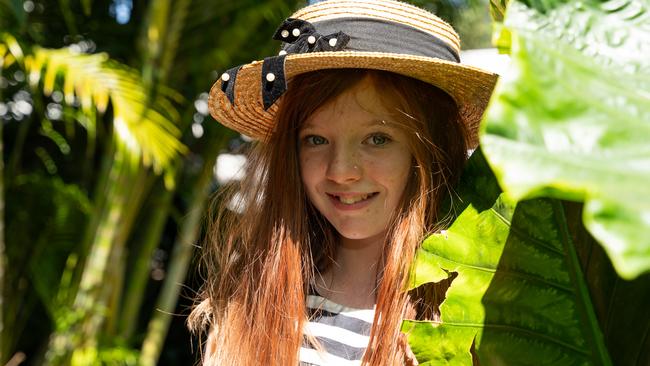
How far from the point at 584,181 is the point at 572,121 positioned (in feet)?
0.24

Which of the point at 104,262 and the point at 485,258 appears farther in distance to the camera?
the point at 104,262

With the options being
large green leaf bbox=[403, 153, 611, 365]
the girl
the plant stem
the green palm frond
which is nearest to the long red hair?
the girl

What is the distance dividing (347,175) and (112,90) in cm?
180

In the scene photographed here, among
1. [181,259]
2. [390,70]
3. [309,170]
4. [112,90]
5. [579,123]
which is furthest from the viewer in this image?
[181,259]

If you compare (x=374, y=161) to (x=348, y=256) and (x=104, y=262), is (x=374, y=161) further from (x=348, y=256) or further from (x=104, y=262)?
(x=104, y=262)

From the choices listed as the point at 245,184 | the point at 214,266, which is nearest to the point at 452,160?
the point at 245,184

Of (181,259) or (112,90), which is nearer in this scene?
(112,90)

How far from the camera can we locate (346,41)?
123 centimetres

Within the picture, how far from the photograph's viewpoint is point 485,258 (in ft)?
2.68

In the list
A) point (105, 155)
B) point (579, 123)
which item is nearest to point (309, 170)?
point (579, 123)

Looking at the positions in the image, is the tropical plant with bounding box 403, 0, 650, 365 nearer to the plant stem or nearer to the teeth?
the teeth

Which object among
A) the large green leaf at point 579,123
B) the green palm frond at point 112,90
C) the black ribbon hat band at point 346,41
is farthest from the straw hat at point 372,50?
the green palm frond at point 112,90

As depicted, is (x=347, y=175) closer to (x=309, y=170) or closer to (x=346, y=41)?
(x=309, y=170)

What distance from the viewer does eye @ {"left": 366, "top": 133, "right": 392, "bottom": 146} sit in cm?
129
